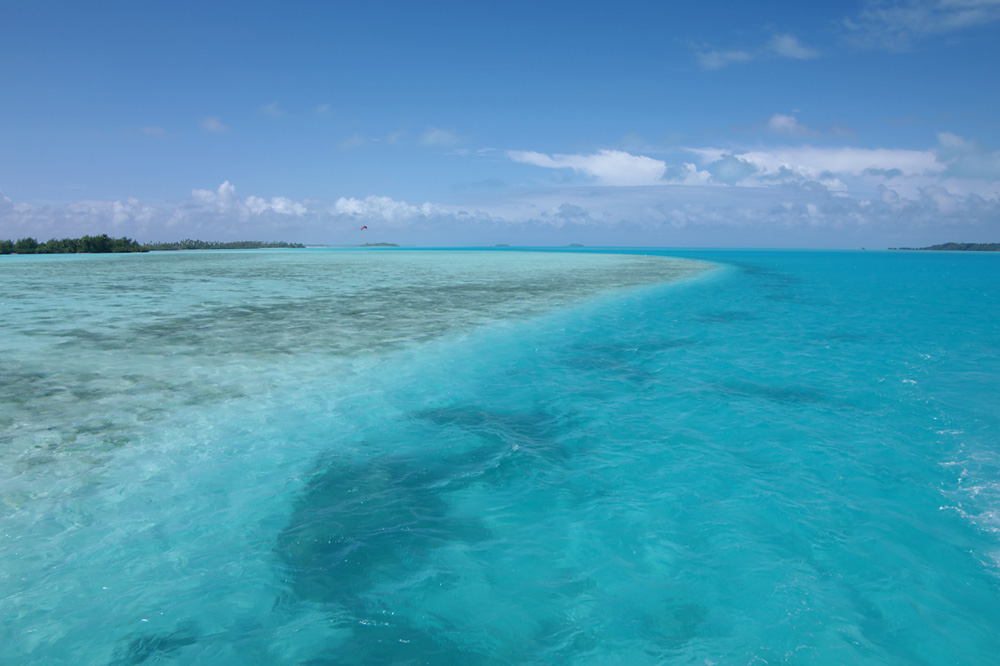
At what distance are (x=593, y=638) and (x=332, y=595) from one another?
8.02 feet

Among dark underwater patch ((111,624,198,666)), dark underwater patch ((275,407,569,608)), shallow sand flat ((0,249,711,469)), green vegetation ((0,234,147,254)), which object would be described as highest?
green vegetation ((0,234,147,254))

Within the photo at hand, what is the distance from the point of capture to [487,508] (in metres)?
6.59

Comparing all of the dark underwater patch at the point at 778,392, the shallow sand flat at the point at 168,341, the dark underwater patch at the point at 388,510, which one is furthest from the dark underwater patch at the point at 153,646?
the dark underwater patch at the point at 778,392

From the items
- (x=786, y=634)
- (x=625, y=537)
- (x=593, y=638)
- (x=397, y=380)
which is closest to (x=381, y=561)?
(x=593, y=638)

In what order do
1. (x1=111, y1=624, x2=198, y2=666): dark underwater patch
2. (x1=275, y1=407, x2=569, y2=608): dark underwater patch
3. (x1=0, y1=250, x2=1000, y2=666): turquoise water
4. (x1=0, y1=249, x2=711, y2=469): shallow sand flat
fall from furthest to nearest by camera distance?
(x1=0, y1=249, x2=711, y2=469): shallow sand flat, (x1=275, y1=407, x2=569, y2=608): dark underwater patch, (x1=0, y1=250, x2=1000, y2=666): turquoise water, (x1=111, y1=624, x2=198, y2=666): dark underwater patch

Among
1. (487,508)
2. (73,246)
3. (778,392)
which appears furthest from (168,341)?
(73,246)

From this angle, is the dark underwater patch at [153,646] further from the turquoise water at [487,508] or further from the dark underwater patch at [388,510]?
the dark underwater patch at [388,510]

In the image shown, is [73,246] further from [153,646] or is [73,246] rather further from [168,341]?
[153,646]

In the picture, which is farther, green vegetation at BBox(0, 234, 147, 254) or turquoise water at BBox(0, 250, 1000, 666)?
green vegetation at BBox(0, 234, 147, 254)

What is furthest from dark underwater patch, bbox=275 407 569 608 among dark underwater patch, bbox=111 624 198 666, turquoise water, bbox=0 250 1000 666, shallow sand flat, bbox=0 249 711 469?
shallow sand flat, bbox=0 249 711 469

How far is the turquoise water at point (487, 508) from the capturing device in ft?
14.9

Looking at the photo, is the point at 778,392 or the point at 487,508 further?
the point at 778,392

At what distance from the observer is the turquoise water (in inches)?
178

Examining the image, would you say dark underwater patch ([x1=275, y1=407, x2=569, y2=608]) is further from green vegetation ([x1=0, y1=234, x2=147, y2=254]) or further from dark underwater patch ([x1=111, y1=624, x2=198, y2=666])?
green vegetation ([x1=0, y1=234, x2=147, y2=254])
